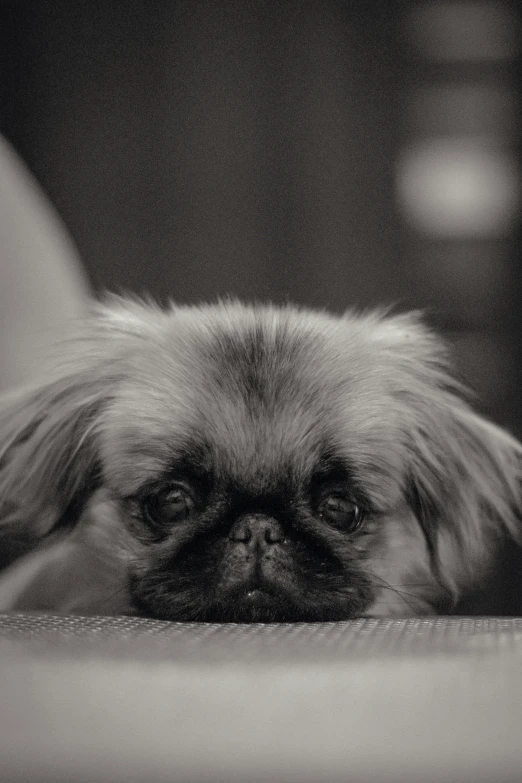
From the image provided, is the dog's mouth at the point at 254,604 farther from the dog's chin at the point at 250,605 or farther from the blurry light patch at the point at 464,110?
the blurry light patch at the point at 464,110

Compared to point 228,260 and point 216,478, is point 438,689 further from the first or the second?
point 228,260

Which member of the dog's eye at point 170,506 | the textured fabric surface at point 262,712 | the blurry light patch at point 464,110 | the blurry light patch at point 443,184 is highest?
the blurry light patch at point 464,110

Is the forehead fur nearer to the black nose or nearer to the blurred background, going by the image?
the black nose

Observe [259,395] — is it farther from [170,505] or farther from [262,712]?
[262,712]

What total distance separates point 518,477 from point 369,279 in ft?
7.86

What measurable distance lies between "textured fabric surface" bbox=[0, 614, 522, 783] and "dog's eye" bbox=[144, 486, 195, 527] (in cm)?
74

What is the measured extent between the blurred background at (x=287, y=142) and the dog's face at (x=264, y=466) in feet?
7.59

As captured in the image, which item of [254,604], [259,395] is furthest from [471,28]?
[254,604]

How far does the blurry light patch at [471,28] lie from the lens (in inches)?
160

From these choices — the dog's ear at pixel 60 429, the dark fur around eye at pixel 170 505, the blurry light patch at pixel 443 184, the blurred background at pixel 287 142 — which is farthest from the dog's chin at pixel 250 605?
the blurry light patch at pixel 443 184

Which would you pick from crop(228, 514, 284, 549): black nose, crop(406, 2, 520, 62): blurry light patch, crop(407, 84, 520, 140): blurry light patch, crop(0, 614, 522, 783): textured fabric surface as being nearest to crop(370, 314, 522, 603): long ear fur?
crop(228, 514, 284, 549): black nose

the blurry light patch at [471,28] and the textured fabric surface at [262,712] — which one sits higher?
the blurry light patch at [471,28]

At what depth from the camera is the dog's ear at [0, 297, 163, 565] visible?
166cm

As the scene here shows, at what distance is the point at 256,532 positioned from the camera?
1.42m
